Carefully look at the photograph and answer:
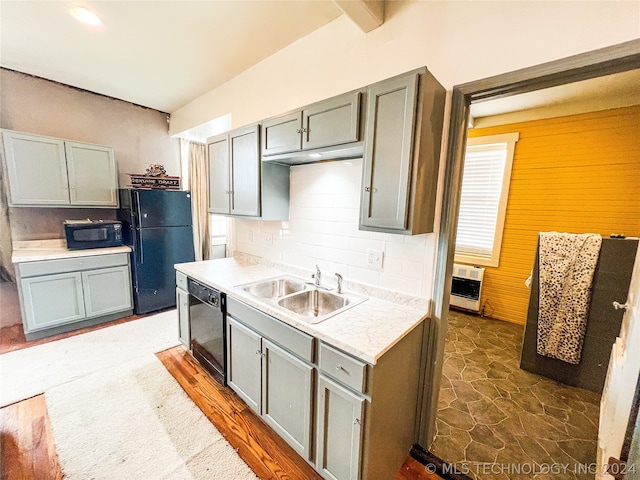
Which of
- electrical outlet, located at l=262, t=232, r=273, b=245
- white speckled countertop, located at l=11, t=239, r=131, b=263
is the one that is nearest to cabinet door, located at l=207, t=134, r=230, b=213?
electrical outlet, located at l=262, t=232, r=273, b=245

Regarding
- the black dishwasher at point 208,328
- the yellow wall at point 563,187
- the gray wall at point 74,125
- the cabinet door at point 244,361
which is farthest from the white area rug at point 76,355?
the yellow wall at point 563,187

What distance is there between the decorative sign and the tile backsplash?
1872 millimetres

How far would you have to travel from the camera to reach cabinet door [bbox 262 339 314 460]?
139 centimetres

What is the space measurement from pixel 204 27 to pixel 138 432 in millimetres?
3069

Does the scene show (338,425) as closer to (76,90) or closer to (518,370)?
(518,370)

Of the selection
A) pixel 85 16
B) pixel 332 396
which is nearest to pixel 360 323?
pixel 332 396

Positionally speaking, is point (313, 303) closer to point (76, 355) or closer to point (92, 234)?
point (76, 355)

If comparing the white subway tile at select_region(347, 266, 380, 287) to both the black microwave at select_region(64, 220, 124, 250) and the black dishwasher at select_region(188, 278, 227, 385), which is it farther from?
the black microwave at select_region(64, 220, 124, 250)

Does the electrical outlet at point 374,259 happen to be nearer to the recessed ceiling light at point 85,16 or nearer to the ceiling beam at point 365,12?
the ceiling beam at point 365,12

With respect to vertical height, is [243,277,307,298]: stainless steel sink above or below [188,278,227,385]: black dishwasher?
above

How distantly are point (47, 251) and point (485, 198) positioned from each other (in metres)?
5.71

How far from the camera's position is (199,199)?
4.37m

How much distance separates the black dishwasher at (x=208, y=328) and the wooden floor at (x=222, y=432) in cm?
18

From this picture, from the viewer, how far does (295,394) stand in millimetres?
1456
